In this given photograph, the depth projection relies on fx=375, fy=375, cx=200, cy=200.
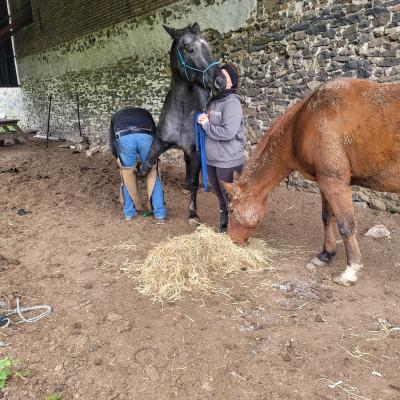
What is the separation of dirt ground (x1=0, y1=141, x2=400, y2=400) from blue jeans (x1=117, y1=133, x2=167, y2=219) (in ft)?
1.21

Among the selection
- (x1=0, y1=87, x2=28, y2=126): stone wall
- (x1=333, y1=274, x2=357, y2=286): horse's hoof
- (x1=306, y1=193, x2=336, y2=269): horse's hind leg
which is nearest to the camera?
(x1=333, y1=274, x2=357, y2=286): horse's hoof

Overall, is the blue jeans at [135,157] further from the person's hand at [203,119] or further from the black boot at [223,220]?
the person's hand at [203,119]

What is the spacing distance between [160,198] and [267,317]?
274 centimetres

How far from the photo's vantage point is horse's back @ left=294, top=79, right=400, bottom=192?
291cm

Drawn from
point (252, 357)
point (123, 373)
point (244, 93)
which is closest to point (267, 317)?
point (252, 357)

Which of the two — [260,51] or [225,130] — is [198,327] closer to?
[225,130]

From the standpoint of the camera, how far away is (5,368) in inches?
91.3

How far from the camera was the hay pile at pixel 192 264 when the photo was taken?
3.32 m

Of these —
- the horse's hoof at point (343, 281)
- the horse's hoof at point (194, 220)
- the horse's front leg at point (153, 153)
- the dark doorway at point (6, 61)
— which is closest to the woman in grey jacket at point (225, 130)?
the horse's hoof at point (194, 220)

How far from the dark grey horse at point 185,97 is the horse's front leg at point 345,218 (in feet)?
6.63

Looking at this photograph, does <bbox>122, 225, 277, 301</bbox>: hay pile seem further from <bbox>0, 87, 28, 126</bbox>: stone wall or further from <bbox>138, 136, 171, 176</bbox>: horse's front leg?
<bbox>0, 87, 28, 126</bbox>: stone wall

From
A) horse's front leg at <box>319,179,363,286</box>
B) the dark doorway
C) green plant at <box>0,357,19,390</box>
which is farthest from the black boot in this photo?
the dark doorway

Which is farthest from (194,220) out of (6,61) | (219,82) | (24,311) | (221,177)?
(6,61)

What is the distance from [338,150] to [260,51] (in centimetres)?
421
